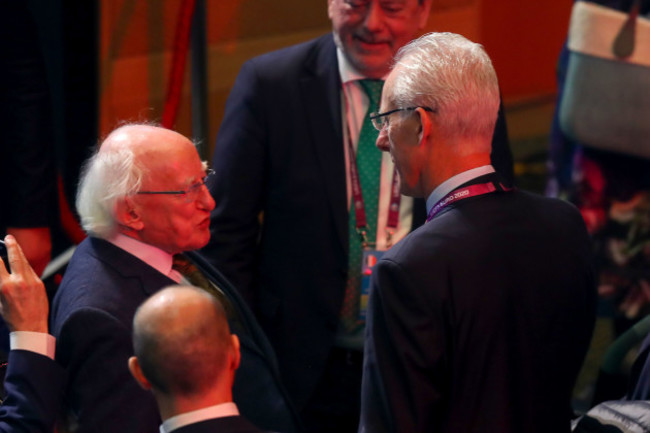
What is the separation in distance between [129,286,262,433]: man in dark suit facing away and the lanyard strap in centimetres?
57

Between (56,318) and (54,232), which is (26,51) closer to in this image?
(54,232)

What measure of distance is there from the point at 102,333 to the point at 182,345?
1.34ft

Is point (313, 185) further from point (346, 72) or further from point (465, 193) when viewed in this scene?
point (465, 193)

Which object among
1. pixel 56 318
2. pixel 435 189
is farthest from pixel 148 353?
pixel 435 189

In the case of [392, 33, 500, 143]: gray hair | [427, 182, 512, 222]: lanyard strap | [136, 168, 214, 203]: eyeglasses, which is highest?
[392, 33, 500, 143]: gray hair

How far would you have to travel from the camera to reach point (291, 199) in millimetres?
3072

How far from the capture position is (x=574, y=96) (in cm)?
427

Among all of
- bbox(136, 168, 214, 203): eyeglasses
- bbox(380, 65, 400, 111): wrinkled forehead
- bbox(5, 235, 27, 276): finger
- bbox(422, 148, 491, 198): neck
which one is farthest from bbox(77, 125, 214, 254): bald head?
bbox(422, 148, 491, 198): neck

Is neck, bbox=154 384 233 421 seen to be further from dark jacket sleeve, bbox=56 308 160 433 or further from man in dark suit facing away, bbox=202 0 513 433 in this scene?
man in dark suit facing away, bbox=202 0 513 433

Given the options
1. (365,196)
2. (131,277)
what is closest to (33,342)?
(131,277)

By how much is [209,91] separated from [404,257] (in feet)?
8.30

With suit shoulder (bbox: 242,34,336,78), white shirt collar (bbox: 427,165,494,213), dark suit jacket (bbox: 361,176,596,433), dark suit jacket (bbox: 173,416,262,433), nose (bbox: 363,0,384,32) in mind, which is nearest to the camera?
dark suit jacket (bbox: 173,416,262,433)

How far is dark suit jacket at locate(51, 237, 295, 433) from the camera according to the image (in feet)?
6.97

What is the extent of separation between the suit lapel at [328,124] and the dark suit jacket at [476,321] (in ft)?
2.93
